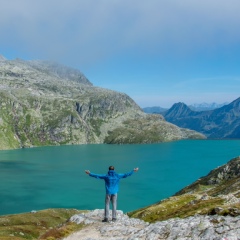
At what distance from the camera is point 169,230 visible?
27844 millimetres

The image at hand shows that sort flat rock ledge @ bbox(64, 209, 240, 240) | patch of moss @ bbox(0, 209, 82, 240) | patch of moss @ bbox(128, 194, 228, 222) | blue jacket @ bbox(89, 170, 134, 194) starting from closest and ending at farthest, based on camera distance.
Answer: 1. flat rock ledge @ bbox(64, 209, 240, 240)
2. blue jacket @ bbox(89, 170, 134, 194)
3. patch of moss @ bbox(128, 194, 228, 222)
4. patch of moss @ bbox(0, 209, 82, 240)

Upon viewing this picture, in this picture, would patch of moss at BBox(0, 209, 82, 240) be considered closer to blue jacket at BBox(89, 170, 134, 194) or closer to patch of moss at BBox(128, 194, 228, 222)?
patch of moss at BBox(128, 194, 228, 222)

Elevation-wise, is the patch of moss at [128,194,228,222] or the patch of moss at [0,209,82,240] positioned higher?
the patch of moss at [128,194,228,222]

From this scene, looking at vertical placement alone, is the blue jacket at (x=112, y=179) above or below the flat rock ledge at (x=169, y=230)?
above

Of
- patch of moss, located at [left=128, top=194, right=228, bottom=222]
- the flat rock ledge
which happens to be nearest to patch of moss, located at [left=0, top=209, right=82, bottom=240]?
patch of moss, located at [left=128, top=194, right=228, bottom=222]

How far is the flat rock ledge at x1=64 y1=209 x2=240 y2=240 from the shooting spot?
2445cm

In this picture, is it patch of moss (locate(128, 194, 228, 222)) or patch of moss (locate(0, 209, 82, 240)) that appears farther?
patch of moss (locate(0, 209, 82, 240))

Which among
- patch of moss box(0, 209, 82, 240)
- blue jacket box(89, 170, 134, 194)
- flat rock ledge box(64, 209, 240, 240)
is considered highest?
blue jacket box(89, 170, 134, 194)

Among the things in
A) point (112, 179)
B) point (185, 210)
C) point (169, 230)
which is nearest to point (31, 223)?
point (185, 210)

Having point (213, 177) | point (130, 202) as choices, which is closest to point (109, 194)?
point (213, 177)

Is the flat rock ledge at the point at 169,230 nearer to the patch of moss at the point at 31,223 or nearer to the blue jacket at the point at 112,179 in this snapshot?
the blue jacket at the point at 112,179

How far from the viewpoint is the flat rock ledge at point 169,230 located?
963 inches

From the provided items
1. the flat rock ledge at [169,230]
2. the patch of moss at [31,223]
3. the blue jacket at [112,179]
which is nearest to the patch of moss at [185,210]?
the flat rock ledge at [169,230]

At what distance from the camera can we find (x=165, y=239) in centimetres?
2641
